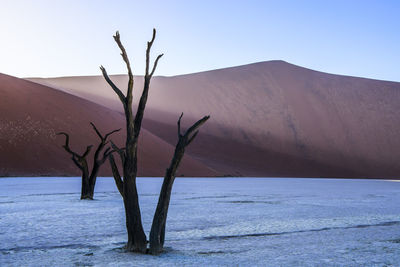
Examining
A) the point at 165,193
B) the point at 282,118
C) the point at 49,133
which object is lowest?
the point at 165,193

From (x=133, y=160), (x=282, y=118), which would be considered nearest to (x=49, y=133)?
(x=133, y=160)

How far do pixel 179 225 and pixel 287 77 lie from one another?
72431 millimetres

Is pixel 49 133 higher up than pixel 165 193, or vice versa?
pixel 49 133

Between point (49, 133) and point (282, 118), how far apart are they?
35.8 m

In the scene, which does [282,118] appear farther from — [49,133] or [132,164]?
[132,164]

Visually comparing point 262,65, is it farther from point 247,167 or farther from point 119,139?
point 119,139

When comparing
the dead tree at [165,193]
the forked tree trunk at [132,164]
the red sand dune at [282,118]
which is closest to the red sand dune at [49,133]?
the red sand dune at [282,118]

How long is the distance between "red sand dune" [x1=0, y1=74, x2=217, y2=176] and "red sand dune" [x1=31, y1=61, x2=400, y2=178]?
288 inches

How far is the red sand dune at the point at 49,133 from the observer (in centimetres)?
3406

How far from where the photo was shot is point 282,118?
66.1 m

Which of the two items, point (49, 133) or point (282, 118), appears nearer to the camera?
point (49, 133)

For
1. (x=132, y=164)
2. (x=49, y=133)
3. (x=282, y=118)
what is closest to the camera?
(x=132, y=164)

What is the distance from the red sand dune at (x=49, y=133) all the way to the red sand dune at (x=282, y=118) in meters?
7.31

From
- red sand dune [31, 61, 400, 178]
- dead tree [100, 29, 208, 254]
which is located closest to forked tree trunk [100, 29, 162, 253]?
dead tree [100, 29, 208, 254]
